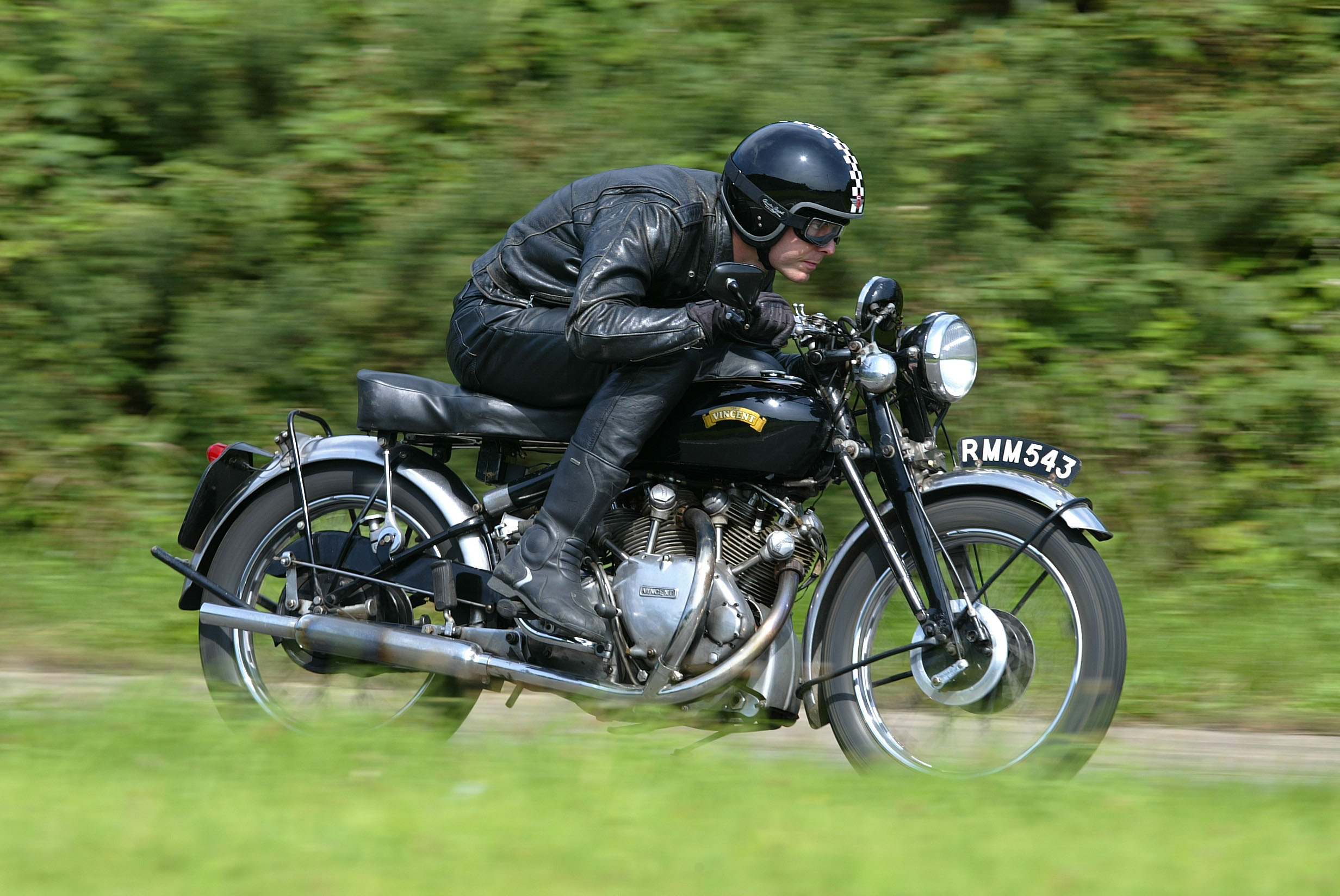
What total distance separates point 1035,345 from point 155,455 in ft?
13.6

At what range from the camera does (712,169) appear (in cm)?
682

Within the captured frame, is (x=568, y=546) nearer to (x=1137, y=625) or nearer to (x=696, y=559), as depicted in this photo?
(x=696, y=559)

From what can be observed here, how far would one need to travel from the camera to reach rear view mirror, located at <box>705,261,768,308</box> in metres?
3.85

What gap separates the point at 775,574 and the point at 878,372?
0.69 meters

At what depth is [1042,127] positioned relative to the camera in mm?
6957

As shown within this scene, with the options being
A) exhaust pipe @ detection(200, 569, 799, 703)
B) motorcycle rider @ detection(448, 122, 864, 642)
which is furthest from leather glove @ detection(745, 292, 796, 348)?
exhaust pipe @ detection(200, 569, 799, 703)

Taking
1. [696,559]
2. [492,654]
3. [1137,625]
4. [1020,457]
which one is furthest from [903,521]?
[1137,625]

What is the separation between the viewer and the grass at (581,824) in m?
3.05

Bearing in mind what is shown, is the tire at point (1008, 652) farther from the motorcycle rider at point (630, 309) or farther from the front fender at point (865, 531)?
the motorcycle rider at point (630, 309)

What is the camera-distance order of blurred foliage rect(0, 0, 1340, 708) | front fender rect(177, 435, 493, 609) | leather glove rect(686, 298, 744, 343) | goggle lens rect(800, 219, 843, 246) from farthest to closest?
blurred foliage rect(0, 0, 1340, 708), front fender rect(177, 435, 493, 609), goggle lens rect(800, 219, 843, 246), leather glove rect(686, 298, 744, 343)

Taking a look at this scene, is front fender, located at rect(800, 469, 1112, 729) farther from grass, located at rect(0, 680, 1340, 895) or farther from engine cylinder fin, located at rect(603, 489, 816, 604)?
grass, located at rect(0, 680, 1340, 895)

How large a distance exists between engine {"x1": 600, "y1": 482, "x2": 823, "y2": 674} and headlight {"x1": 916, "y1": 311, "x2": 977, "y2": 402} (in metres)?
0.57

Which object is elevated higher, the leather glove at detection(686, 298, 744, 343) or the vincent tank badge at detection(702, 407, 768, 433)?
the leather glove at detection(686, 298, 744, 343)

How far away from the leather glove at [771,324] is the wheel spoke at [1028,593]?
0.97 m
